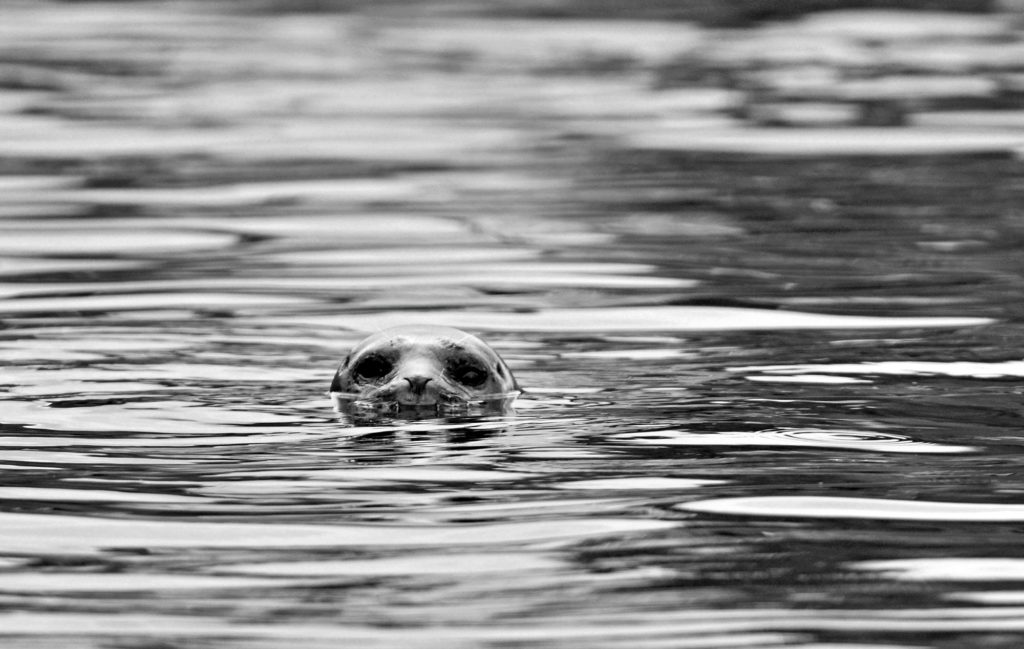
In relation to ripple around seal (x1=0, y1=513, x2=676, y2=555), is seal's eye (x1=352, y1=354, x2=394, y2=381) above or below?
below

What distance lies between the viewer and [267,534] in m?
6.54

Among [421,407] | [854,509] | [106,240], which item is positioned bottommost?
[106,240]

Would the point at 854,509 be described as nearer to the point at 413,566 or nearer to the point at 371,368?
the point at 413,566

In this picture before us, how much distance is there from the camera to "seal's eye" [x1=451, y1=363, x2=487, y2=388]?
903cm

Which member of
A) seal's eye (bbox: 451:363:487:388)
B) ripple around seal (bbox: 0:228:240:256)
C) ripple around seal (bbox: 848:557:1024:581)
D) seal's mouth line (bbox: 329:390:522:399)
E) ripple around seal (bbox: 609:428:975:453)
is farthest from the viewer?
ripple around seal (bbox: 0:228:240:256)

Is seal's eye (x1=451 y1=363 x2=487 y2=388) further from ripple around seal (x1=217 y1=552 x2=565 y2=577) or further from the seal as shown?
ripple around seal (x1=217 y1=552 x2=565 y2=577)

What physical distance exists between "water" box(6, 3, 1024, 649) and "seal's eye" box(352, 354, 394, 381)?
7.5 inches

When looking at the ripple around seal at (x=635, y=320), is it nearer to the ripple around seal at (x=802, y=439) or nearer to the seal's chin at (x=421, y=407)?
the seal's chin at (x=421, y=407)

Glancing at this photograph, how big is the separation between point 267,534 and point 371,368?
259 centimetres

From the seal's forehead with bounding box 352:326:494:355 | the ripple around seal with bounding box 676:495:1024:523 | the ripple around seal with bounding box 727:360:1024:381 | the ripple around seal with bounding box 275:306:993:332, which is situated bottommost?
the ripple around seal with bounding box 275:306:993:332

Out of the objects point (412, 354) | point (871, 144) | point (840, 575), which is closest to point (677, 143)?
point (871, 144)

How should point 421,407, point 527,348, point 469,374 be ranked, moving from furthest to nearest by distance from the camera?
point 527,348, point 469,374, point 421,407

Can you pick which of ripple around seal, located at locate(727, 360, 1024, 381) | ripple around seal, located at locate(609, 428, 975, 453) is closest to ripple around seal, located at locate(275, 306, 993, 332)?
ripple around seal, located at locate(727, 360, 1024, 381)

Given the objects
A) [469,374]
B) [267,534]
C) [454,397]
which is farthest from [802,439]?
[267,534]
